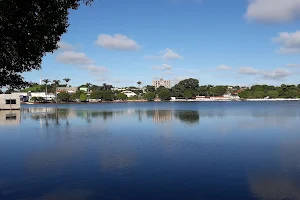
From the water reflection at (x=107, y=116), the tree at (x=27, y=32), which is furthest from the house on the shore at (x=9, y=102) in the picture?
the tree at (x=27, y=32)

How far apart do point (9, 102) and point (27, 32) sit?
13059cm

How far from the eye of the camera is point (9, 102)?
133750mm

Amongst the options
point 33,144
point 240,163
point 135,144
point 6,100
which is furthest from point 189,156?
point 6,100

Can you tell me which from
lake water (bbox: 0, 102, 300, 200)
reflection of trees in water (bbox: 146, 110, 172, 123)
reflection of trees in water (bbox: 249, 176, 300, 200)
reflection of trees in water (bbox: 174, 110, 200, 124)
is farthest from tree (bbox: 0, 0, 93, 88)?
reflection of trees in water (bbox: 146, 110, 172, 123)

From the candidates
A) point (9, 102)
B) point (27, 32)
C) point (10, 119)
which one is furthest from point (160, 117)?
point (9, 102)

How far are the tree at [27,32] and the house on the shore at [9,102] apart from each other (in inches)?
4945

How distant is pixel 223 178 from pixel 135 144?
1788 centimetres

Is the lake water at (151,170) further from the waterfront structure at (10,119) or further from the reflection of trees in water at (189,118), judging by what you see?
the waterfront structure at (10,119)

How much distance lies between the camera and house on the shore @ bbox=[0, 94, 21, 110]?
433 ft

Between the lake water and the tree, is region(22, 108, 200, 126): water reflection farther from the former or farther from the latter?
the tree

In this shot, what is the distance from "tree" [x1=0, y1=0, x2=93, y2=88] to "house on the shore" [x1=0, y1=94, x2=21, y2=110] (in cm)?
12559

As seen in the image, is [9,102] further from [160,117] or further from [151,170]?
[151,170]

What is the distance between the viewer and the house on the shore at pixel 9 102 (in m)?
132

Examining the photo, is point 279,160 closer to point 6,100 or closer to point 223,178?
point 223,178
